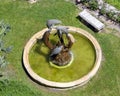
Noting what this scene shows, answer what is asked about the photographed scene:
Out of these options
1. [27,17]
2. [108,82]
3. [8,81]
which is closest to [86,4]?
[27,17]

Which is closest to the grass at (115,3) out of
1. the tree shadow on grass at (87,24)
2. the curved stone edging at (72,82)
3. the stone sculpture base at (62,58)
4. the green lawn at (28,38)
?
the green lawn at (28,38)

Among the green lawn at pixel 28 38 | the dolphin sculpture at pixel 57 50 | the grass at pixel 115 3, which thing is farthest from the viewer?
the grass at pixel 115 3

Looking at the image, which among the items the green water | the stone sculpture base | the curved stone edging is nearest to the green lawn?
the curved stone edging

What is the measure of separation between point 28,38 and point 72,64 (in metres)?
2.87

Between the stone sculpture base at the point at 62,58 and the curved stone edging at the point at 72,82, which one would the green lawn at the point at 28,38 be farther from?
the stone sculpture base at the point at 62,58

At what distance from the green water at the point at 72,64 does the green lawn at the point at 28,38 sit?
0.60 meters

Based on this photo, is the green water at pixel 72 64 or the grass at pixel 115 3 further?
the grass at pixel 115 3

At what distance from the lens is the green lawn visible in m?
17.1

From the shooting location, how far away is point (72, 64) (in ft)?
58.8

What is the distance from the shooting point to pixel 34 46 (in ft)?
61.2

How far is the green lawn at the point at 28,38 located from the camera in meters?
17.1

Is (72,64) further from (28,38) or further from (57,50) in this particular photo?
(28,38)

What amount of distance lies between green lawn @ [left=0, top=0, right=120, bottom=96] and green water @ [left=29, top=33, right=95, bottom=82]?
60 cm

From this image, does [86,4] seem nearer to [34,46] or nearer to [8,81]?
[34,46]
